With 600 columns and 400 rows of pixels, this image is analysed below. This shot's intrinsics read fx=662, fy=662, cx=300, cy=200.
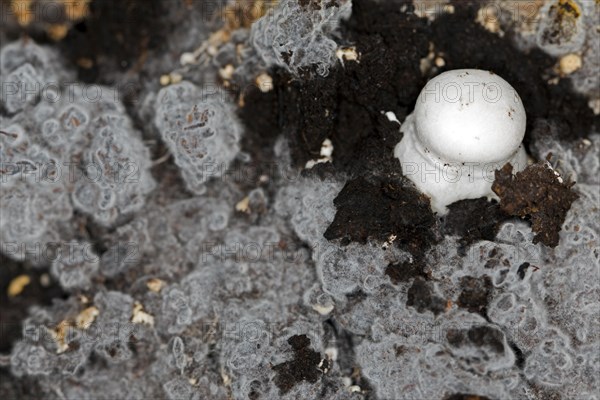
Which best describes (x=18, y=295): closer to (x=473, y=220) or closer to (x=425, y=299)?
(x=425, y=299)

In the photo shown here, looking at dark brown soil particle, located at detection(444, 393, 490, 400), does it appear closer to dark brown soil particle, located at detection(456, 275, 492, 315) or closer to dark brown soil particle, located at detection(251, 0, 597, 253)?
dark brown soil particle, located at detection(456, 275, 492, 315)

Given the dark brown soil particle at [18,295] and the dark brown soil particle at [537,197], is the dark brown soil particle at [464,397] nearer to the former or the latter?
the dark brown soil particle at [537,197]

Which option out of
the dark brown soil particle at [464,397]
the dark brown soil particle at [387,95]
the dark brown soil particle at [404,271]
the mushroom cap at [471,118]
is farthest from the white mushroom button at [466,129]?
the dark brown soil particle at [464,397]

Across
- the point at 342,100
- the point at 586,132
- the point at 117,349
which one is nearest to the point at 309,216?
the point at 342,100

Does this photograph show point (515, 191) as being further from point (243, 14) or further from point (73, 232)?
point (73, 232)

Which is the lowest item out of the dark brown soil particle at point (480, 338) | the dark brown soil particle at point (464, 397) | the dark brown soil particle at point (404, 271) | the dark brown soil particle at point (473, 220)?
the dark brown soil particle at point (464, 397)

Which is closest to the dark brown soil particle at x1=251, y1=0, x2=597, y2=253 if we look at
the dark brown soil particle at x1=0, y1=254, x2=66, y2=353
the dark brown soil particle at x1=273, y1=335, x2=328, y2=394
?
the dark brown soil particle at x1=273, y1=335, x2=328, y2=394
